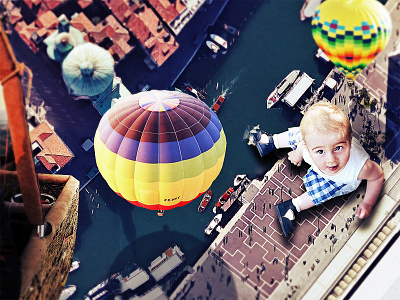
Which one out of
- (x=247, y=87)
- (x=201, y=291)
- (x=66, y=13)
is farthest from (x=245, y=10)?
(x=201, y=291)

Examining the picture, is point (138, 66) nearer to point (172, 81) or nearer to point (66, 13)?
point (172, 81)

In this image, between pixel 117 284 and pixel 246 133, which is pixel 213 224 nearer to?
pixel 246 133

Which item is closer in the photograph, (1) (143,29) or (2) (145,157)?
(2) (145,157)

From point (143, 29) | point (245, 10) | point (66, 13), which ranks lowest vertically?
point (66, 13)

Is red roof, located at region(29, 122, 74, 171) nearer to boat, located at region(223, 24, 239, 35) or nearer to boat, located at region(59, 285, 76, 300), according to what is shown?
boat, located at region(59, 285, 76, 300)

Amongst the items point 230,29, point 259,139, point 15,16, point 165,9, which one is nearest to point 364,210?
point 259,139

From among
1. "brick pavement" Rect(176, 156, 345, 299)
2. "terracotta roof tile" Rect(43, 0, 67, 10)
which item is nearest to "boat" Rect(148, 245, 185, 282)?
"brick pavement" Rect(176, 156, 345, 299)

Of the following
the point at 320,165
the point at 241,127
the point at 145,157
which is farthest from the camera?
the point at 241,127
